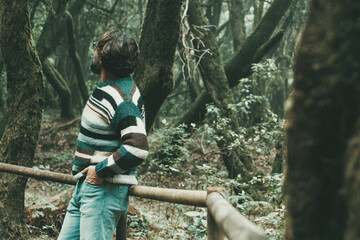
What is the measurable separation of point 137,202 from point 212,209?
610cm

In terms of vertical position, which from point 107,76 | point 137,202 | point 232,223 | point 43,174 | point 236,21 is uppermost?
point 236,21

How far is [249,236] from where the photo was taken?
111 cm

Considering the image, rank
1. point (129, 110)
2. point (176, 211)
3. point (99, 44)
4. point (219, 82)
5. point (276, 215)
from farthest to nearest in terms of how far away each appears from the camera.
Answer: point (219, 82) → point (176, 211) → point (276, 215) → point (99, 44) → point (129, 110)

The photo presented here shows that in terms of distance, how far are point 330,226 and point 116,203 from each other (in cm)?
170

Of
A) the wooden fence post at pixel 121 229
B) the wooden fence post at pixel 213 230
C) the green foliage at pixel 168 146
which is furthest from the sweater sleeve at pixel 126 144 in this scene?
the green foliage at pixel 168 146

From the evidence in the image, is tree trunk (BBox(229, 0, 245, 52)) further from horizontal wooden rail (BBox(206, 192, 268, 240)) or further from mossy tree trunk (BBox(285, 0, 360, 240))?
mossy tree trunk (BBox(285, 0, 360, 240))

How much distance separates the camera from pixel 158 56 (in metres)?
4.42

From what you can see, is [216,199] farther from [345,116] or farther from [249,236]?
[345,116]

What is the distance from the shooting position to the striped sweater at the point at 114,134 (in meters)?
2.27

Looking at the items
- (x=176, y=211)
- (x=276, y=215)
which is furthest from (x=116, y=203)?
(x=176, y=211)

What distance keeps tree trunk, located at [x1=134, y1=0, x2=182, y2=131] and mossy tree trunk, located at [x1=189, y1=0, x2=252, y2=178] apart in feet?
8.94

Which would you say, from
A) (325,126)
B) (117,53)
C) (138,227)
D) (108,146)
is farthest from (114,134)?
(138,227)

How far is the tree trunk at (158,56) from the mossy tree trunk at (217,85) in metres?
2.73

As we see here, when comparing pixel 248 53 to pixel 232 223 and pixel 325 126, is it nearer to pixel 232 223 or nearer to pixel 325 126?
pixel 232 223
